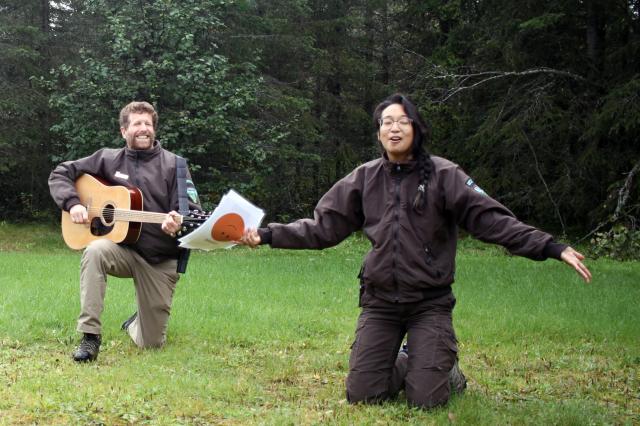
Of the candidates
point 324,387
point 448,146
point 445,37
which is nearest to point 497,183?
point 448,146

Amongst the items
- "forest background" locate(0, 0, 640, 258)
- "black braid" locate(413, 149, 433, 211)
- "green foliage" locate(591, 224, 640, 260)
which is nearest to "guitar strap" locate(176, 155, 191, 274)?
"black braid" locate(413, 149, 433, 211)

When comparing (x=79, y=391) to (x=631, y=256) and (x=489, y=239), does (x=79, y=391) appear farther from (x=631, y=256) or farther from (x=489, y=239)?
(x=631, y=256)

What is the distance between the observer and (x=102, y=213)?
22.1ft

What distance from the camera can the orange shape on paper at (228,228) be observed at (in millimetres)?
5238

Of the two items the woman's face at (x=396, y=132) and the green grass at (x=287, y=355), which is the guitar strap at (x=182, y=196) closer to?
the green grass at (x=287, y=355)

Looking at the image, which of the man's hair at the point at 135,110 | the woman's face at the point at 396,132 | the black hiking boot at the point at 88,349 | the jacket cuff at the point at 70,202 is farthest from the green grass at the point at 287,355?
the man's hair at the point at 135,110

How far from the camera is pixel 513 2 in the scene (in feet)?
62.4

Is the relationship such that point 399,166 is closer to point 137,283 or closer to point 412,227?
point 412,227

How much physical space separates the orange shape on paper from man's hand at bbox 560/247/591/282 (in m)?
2.00

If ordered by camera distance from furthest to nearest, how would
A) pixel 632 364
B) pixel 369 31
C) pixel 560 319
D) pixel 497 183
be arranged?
1. pixel 369 31
2. pixel 497 183
3. pixel 560 319
4. pixel 632 364

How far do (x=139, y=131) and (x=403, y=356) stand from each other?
2855 mm

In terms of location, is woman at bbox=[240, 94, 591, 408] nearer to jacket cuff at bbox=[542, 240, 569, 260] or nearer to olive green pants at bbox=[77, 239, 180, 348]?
jacket cuff at bbox=[542, 240, 569, 260]

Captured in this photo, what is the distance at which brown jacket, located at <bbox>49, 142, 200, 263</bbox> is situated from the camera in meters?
6.73

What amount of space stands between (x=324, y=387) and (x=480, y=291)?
18.5 feet
